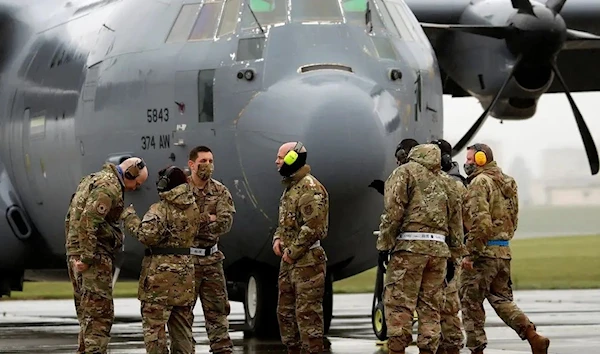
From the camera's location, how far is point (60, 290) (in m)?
29.1

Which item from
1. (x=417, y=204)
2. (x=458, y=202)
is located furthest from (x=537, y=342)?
(x=417, y=204)

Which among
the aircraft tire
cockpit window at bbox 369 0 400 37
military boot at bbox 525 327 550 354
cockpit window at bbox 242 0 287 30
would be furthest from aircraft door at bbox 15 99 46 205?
military boot at bbox 525 327 550 354

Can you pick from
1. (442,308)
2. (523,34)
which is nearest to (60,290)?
(523,34)

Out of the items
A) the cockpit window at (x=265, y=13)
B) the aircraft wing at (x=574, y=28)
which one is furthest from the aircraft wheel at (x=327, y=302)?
the aircraft wing at (x=574, y=28)

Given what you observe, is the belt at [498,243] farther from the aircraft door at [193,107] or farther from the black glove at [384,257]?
the aircraft door at [193,107]

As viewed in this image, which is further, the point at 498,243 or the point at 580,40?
the point at 580,40

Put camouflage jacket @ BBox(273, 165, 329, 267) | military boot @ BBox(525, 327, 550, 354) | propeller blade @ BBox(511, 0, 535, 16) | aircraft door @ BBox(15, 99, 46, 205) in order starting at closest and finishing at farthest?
camouflage jacket @ BBox(273, 165, 329, 267), military boot @ BBox(525, 327, 550, 354), aircraft door @ BBox(15, 99, 46, 205), propeller blade @ BBox(511, 0, 535, 16)

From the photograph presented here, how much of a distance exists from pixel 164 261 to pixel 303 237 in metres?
1.16

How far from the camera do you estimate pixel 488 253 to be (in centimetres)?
1113

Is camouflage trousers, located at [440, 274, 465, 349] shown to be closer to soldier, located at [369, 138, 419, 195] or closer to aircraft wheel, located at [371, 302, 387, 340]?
soldier, located at [369, 138, 419, 195]

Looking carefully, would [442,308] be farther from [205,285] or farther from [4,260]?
[4,260]

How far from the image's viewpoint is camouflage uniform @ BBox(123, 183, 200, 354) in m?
9.92

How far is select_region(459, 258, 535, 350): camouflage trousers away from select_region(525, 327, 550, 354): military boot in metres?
0.08

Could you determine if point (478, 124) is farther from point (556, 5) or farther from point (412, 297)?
point (412, 297)
